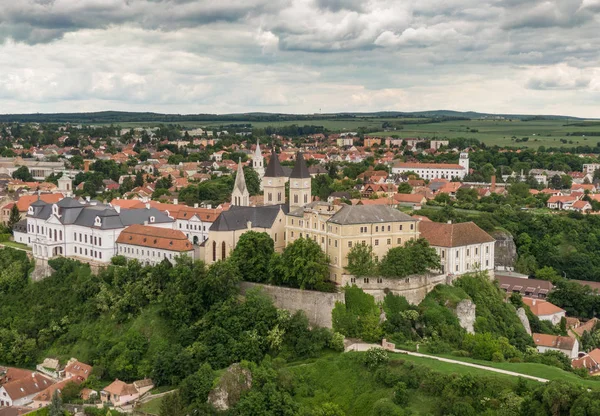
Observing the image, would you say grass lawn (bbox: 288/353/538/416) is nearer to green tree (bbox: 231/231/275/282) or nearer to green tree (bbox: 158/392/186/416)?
green tree (bbox: 158/392/186/416)

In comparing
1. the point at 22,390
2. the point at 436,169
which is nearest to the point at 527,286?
the point at 22,390

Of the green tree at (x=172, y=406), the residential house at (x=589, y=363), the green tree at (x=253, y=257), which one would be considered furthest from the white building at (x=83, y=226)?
the residential house at (x=589, y=363)

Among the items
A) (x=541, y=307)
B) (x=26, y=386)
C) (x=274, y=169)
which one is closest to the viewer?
(x=26, y=386)

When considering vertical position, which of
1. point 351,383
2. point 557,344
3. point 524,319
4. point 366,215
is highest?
point 366,215

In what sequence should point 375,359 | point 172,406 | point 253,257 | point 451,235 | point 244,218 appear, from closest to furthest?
point 172,406 < point 375,359 < point 253,257 < point 451,235 < point 244,218

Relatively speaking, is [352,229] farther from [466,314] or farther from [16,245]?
[16,245]
